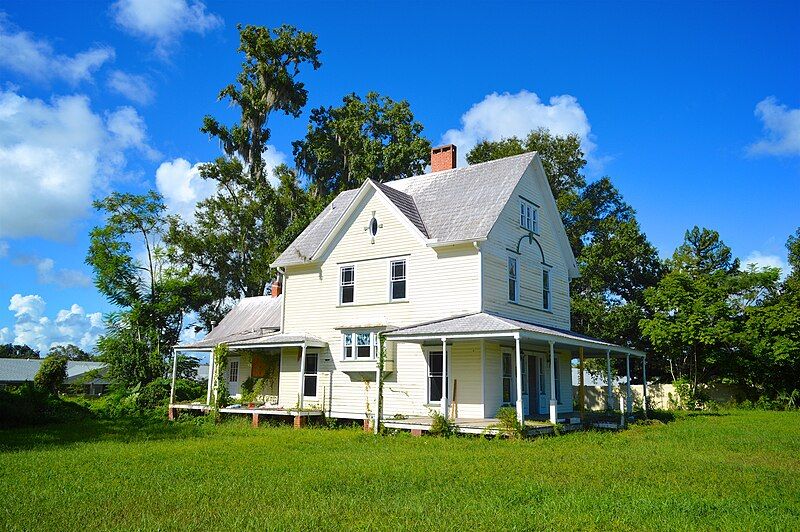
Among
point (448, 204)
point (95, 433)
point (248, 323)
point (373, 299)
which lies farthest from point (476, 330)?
point (248, 323)

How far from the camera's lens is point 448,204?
74.6 feet

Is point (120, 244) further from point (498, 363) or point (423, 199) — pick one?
point (498, 363)

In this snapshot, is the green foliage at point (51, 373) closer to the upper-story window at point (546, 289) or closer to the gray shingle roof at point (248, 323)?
the gray shingle roof at point (248, 323)

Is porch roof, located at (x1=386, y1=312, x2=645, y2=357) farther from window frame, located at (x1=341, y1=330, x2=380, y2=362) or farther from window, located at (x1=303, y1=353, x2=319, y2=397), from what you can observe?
window, located at (x1=303, y1=353, x2=319, y2=397)

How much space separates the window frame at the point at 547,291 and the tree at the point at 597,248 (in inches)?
523

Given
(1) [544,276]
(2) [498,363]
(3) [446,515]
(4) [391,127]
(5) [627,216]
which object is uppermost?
(4) [391,127]

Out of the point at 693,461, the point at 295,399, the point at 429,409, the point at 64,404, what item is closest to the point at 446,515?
the point at 693,461

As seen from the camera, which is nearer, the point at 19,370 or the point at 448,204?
the point at 448,204

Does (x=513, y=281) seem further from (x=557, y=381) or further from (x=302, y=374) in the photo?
(x=302, y=374)

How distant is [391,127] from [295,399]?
82.1ft

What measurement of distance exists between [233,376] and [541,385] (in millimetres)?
14711

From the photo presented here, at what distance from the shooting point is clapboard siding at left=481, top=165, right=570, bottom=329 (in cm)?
2064

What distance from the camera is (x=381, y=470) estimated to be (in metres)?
11.3

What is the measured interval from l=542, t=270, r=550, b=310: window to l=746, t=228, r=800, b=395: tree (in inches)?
496
